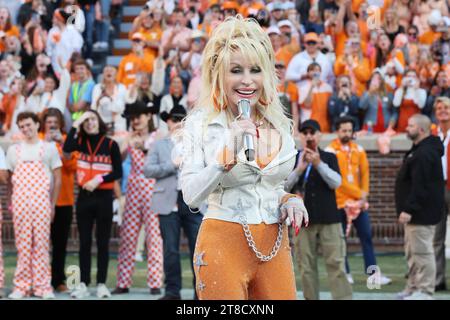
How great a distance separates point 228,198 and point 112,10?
17.0 metres

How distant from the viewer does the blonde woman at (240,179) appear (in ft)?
16.7

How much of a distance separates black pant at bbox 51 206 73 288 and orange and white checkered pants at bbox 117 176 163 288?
0.67m

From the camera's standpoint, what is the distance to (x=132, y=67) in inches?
720

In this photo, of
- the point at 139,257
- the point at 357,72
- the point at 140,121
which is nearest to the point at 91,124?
the point at 140,121

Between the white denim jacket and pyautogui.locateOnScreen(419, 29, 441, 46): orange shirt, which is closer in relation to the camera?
the white denim jacket

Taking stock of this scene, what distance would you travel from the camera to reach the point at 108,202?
40.2 ft

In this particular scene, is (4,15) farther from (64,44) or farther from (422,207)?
(422,207)

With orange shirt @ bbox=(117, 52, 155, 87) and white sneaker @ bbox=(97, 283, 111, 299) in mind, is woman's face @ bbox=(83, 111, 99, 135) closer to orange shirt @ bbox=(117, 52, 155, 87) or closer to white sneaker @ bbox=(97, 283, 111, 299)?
white sneaker @ bbox=(97, 283, 111, 299)

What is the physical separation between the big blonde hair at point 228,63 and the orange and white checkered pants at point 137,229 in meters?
7.33

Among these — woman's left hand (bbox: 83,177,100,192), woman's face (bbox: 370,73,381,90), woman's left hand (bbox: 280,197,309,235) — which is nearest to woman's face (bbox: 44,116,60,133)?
woman's left hand (bbox: 83,177,100,192)

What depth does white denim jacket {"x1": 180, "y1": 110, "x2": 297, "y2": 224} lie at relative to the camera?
5125mm

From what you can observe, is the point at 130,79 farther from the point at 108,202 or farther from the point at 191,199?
the point at 191,199

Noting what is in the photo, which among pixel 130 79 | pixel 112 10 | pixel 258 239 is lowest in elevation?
pixel 258 239
